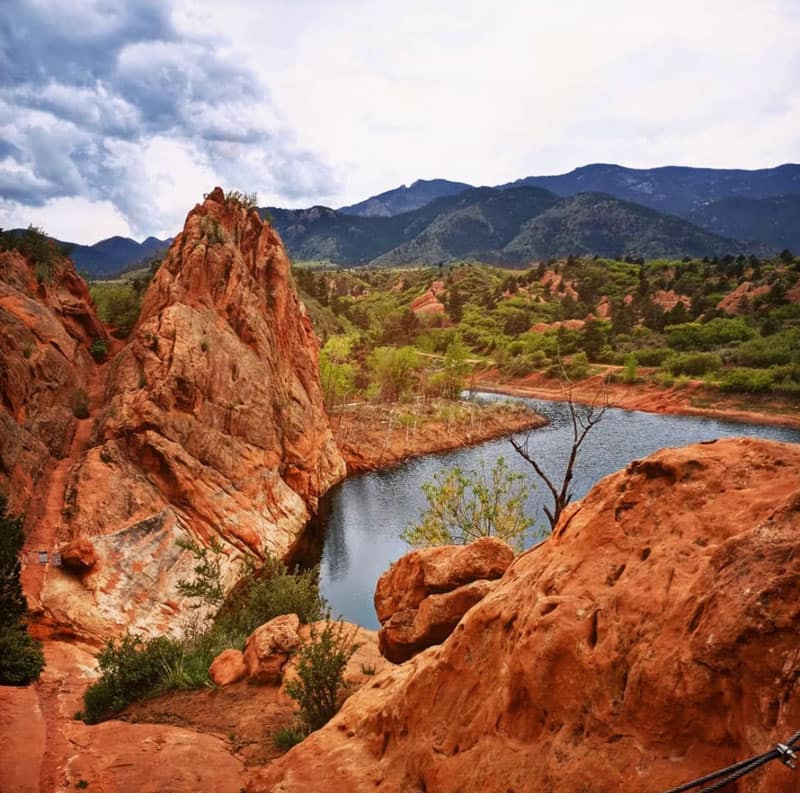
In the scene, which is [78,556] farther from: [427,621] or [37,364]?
[427,621]

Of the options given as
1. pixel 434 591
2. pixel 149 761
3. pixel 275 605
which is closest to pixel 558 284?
pixel 275 605

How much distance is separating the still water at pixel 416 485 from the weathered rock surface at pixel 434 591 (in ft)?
23.4

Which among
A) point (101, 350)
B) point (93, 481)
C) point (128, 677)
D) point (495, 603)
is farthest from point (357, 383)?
Answer: point (495, 603)

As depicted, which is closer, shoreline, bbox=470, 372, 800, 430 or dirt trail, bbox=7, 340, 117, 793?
dirt trail, bbox=7, 340, 117, 793

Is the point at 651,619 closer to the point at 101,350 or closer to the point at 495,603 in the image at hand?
the point at 495,603

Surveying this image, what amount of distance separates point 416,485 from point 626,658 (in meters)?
38.9

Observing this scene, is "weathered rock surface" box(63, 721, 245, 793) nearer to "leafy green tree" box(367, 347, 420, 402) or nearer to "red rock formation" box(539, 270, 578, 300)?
"leafy green tree" box(367, 347, 420, 402)

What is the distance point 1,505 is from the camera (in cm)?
1571

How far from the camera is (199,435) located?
94.7 feet

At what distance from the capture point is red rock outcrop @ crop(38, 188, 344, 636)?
21609 millimetres

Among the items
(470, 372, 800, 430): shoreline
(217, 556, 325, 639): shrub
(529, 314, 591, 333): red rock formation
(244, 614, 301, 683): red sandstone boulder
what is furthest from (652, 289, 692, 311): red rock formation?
(244, 614, 301, 683): red sandstone boulder

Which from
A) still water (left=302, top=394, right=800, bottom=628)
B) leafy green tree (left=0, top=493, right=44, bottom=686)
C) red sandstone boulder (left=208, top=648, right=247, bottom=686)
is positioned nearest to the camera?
red sandstone boulder (left=208, top=648, right=247, bottom=686)

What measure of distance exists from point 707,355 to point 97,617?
76.3m

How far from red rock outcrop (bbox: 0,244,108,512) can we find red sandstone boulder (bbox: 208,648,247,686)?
12.1 metres
